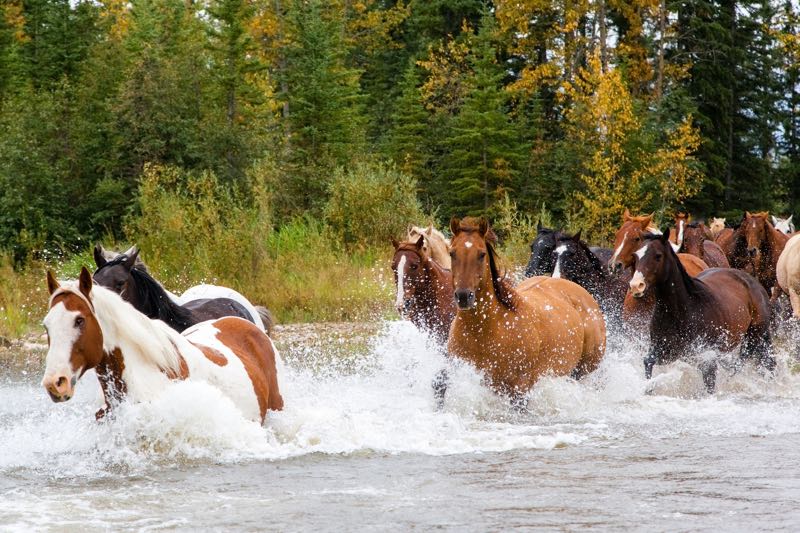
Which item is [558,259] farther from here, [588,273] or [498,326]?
[498,326]

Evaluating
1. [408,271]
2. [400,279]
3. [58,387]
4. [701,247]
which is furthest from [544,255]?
[58,387]

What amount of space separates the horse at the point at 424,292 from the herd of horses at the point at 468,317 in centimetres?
1

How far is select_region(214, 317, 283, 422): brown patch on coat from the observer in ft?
23.6

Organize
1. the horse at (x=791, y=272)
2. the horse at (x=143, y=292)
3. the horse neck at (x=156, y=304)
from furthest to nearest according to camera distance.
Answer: the horse at (x=791, y=272), the horse neck at (x=156, y=304), the horse at (x=143, y=292)

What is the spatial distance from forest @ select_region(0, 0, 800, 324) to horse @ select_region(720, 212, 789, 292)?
5.39m

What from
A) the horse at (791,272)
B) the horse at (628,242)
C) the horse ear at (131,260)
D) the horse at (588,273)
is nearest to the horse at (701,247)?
the horse at (791,272)

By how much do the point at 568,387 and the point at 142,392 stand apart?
428 centimetres

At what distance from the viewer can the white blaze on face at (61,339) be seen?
599 cm

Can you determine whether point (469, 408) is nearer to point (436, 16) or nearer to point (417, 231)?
point (417, 231)

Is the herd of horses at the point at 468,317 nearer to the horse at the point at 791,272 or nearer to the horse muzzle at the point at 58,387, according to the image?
the horse muzzle at the point at 58,387

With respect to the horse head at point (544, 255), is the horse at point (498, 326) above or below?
below

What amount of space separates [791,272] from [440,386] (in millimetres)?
8029

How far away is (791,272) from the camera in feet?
51.7

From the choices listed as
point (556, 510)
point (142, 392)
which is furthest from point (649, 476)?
point (142, 392)
